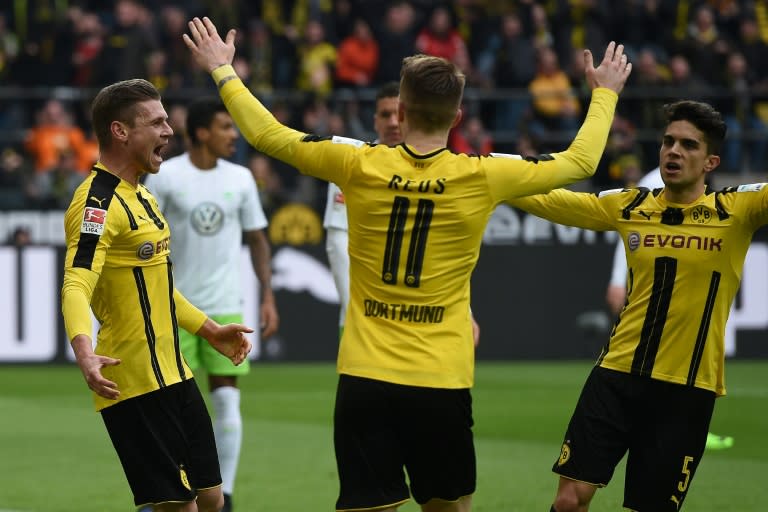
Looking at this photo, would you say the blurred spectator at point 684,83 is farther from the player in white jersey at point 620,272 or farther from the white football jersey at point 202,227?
the white football jersey at point 202,227

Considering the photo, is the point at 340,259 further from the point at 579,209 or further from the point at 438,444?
the point at 438,444

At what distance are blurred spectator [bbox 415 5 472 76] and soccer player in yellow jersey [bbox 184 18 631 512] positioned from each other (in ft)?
46.8

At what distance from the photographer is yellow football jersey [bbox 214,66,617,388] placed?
5105mm

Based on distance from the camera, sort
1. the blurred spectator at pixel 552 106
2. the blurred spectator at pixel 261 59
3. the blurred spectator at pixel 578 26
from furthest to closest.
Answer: the blurred spectator at pixel 578 26
the blurred spectator at pixel 261 59
the blurred spectator at pixel 552 106

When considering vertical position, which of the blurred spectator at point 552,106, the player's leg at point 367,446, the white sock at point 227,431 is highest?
the blurred spectator at point 552,106

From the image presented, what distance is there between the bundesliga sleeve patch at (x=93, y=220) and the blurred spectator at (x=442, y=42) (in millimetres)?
14056

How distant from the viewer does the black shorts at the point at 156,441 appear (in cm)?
575

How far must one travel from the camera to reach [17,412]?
500 inches

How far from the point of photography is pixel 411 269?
5.11 meters

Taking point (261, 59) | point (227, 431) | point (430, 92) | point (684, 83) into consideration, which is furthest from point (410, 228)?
point (684, 83)

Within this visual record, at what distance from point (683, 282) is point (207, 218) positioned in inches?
135

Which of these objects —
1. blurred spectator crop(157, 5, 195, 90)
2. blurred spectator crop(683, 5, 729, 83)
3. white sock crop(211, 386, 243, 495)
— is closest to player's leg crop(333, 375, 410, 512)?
white sock crop(211, 386, 243, 495)

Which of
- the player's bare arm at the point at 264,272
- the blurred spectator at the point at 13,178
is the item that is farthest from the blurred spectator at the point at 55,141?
the player's bare arm at the point at 264,272

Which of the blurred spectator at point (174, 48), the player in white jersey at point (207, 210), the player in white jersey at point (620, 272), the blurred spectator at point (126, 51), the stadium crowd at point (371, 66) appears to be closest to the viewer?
the player in white jersey at point (207, 210)
